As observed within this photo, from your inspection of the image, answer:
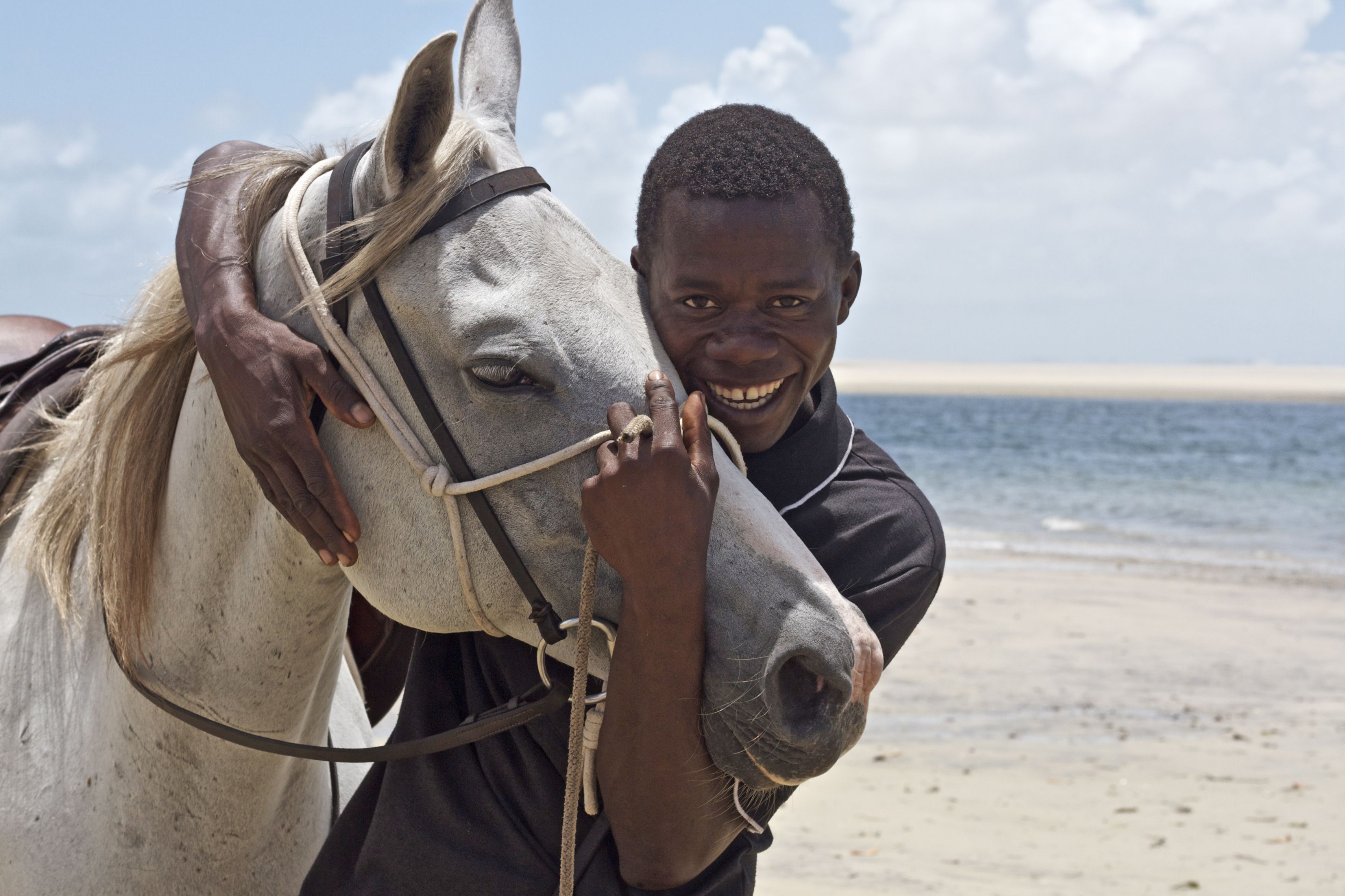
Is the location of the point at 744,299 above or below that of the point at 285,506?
above

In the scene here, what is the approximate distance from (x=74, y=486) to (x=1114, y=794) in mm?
4955

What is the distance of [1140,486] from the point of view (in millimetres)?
20703

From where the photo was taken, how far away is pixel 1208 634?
8.79 meters

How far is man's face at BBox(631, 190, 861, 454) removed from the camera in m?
1.51

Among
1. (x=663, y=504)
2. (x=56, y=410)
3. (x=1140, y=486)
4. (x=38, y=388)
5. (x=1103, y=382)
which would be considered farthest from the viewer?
(x=1103, y=382)

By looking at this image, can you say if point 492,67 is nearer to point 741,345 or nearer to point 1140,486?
point 741,345

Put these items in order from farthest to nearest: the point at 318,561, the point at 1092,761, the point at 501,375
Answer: the point at 1092,761, the point at 318,561, the point at 501,375

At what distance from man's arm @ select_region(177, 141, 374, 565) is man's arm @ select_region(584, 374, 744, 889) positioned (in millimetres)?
343

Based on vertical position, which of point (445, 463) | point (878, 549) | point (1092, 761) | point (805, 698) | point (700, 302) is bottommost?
point (1092, 761)

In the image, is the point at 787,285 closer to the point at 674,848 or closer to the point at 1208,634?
the point at 674,848

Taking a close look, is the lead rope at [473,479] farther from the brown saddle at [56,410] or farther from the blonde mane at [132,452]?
the brown saddle at [56,410]

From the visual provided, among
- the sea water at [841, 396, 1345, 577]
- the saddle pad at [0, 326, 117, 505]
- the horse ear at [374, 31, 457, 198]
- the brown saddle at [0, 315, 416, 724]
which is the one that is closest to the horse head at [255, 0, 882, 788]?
the horse ear at [374, 31, 457, 198]

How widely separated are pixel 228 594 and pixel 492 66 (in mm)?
905

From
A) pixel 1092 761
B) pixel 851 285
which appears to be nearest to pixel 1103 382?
pixel 1092 761
